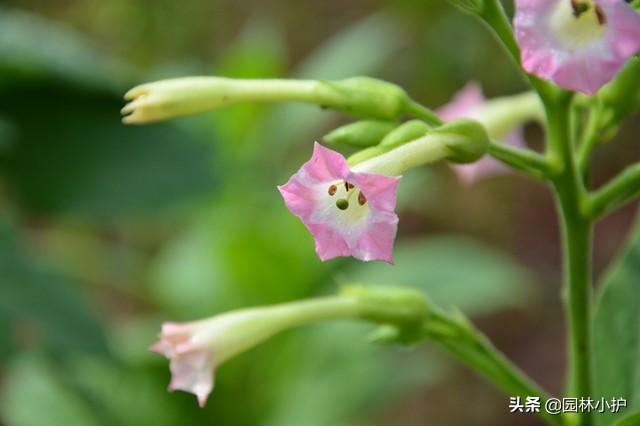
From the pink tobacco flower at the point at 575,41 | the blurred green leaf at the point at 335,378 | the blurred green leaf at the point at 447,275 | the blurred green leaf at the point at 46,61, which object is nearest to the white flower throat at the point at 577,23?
the pink tobacco flower at the point at 575,41

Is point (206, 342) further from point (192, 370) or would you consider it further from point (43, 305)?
point (43, 305)

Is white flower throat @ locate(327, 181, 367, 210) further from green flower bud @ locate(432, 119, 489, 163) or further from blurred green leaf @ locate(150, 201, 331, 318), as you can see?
blurred green leaf @ locate(150, 201, 331, 318)

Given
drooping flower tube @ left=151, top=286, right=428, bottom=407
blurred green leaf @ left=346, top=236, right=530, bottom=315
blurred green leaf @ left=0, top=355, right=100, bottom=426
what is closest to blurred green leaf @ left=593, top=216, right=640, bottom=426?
drooping flower tube @ left=151, top=286, right=428, bottom=407

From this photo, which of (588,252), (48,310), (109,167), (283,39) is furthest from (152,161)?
(283,39)

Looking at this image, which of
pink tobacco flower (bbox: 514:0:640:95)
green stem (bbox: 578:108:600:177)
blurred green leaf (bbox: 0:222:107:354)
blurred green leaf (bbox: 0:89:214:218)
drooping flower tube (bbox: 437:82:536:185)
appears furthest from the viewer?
blurred green leaf (bbox: 0:89:214:218)

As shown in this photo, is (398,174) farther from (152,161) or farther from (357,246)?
(152,161)

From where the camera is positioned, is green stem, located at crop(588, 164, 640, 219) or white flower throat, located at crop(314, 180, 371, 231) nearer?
white flower throat, located at crop(314, 180, 371, 231)

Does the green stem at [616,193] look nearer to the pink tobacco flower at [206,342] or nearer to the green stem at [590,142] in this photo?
the green stem at [590,142]
